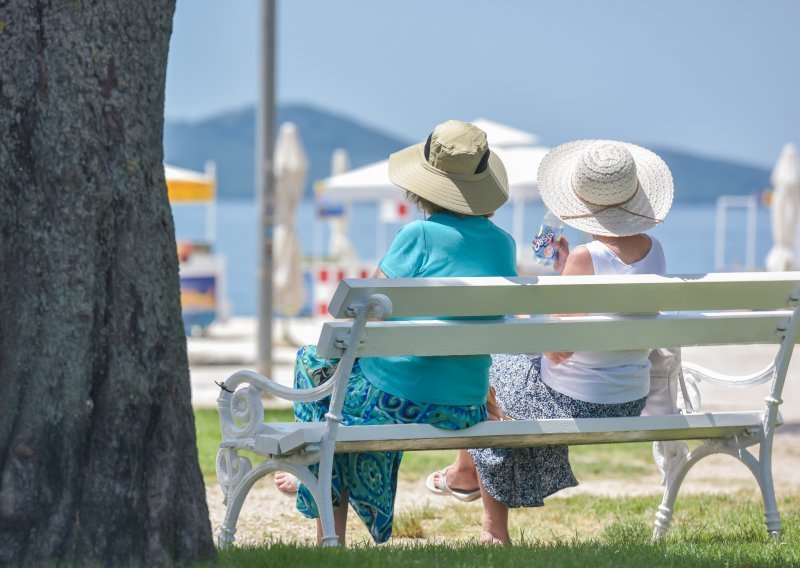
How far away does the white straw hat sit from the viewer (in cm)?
450

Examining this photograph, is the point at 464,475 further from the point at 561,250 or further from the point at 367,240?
the point at 367,240

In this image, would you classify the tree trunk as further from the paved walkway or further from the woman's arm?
the paved walkway

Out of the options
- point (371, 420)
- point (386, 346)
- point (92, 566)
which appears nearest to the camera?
point (92, 566)


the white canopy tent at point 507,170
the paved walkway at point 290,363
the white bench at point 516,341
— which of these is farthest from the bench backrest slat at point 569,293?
the white canopy tent at point 507,170

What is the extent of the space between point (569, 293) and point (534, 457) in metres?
0.73

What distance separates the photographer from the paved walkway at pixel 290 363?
1058 centimetres

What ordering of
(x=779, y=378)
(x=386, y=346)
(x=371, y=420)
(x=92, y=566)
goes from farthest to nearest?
(x=779, y=378) < (x=371, y=420) < (x=386, y=346) < (x=92, y=566)

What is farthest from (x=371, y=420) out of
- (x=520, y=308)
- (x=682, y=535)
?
(x=682, y=535)

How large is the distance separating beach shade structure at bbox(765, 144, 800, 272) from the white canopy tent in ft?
22.8

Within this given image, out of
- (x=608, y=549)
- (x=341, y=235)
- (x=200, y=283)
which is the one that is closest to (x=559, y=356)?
(x=608, y=549)

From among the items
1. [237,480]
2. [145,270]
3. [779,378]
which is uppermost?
[145,270]

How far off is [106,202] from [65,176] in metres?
0.12

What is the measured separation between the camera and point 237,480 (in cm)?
409

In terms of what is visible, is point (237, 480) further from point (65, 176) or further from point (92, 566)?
point (65, 176)
